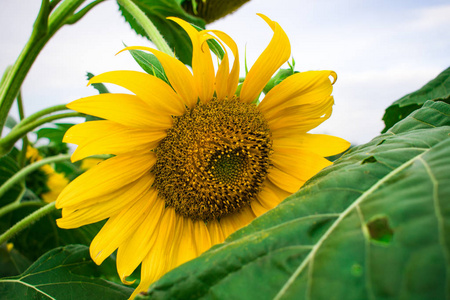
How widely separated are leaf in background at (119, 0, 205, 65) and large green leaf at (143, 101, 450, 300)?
3.37ft

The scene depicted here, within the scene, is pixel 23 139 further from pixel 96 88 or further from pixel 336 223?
pixel 336 223

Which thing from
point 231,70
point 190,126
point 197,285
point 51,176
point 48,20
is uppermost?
point 48,20

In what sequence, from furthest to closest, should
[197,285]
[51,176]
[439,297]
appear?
[51,176] → [197,285] → [439,297]

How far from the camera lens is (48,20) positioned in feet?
3.68

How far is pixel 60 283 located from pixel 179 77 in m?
0.57

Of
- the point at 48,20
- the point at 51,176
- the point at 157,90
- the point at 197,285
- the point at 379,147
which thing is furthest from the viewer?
the point at 51,176

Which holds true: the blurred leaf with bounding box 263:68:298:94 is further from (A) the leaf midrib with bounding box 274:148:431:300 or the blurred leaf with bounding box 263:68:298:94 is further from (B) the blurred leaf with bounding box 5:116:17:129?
(B) the blurred leaf with bounding box 5:116:17:129

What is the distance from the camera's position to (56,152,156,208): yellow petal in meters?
0.77

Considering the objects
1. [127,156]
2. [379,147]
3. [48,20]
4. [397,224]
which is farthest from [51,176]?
[397,224]

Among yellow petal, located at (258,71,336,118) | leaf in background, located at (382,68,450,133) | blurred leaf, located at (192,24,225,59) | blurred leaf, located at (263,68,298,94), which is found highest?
blurred leaf, located at (192,24,225,59)

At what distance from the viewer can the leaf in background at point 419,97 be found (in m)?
1.13

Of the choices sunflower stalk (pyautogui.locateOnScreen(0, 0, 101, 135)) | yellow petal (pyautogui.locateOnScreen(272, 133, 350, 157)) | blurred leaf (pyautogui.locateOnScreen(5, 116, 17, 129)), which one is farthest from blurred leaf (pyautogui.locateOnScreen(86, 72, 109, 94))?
blurred leaf (pyautogui.locateOnScreen(5, 116, 17, 129))

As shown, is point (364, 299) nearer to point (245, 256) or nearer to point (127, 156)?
point (245, 256)

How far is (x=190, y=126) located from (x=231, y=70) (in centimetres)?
16
